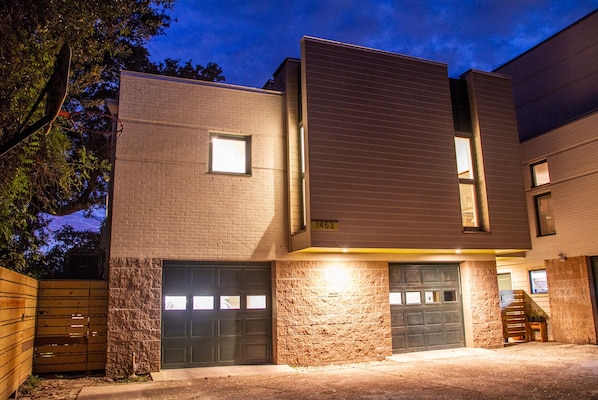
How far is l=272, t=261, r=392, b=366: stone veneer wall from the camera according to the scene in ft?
36.9

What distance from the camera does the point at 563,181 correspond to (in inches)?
608

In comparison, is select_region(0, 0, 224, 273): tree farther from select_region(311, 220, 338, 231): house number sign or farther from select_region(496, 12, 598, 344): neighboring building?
select_region(496, 12, 598, 344): neighboring building

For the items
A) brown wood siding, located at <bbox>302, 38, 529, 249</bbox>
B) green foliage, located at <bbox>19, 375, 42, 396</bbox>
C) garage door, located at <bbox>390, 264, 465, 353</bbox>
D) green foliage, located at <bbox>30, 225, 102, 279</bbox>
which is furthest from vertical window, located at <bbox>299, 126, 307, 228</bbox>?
green foliage, located at <bbox>30, 225, 102, 279</bbox>

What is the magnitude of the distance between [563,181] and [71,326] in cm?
1464

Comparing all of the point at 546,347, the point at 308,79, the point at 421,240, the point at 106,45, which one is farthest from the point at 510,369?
the point at 106,45

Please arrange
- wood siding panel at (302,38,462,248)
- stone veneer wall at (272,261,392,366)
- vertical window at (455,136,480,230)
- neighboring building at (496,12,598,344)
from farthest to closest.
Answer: neighboring building at (496,12,598,344), vertical window at (455,136,480,230), stone veneer wall at (272,261,392,366), wood siding panel at (302,38,462,248)

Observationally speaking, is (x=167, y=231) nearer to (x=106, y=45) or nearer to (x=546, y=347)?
(x=106, y=45)

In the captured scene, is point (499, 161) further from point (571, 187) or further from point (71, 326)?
point (71, 326)

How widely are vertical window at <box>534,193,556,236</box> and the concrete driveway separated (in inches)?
202

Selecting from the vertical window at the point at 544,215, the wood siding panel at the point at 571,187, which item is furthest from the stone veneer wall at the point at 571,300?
the vertical window at the point at 544,215

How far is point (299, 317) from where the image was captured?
447 inches

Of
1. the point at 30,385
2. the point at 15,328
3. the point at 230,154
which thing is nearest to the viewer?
the point at 15,328

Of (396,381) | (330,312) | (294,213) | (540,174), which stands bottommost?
(396,381)

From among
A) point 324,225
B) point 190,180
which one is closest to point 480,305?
point 324,225
